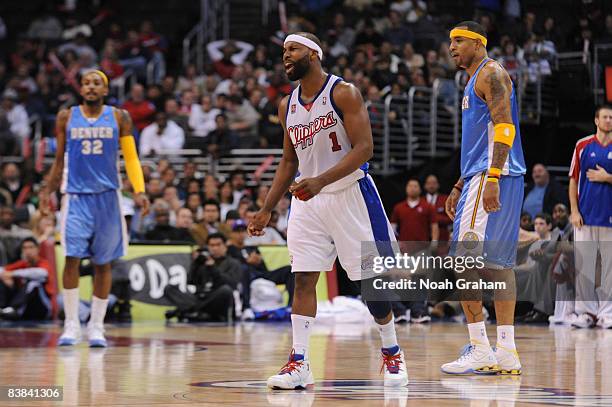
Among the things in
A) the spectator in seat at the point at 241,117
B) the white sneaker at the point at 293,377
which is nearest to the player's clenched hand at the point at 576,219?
the white sneaker at the point at 293,377

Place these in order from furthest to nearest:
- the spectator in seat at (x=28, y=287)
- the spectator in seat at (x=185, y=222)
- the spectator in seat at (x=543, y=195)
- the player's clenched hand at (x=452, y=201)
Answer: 1. the spectator in seat at (x=185, y=222)
2. the spectator in seat at (x=543, y=195)
3. the spectator in seat at (x=28, y=287)
4. the player's clenched hand at (x=452, y=201)

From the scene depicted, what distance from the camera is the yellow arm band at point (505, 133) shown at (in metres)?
7.71

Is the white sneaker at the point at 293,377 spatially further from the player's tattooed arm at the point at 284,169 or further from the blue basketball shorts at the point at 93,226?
the blue basketball shorts at the point at 93,226

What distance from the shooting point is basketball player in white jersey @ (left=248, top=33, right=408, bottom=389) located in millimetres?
7137

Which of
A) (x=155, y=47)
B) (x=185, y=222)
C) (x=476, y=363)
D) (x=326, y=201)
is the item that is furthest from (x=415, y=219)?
(x=155, y=47)

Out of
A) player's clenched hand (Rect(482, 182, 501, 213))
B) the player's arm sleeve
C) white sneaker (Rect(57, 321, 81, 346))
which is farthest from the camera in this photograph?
the player's arm sleeve

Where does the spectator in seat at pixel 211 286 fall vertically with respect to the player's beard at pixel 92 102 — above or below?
below

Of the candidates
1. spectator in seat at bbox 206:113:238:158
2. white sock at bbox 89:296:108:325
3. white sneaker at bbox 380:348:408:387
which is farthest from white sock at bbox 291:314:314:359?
spectator in seat at bbox 206:113:238:158

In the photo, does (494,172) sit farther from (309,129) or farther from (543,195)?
(543,195)

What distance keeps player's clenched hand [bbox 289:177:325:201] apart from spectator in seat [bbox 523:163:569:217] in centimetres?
875

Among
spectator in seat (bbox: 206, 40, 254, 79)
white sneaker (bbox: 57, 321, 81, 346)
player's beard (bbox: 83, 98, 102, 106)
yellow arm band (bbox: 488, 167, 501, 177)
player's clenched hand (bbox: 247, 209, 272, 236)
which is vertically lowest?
white sneaker (bbox: 57, 321, 81, 346)

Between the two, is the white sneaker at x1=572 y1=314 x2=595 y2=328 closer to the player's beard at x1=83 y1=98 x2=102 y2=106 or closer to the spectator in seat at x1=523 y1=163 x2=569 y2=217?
the spectator in seat at x1=523 y1=163 x2=569 y2=217

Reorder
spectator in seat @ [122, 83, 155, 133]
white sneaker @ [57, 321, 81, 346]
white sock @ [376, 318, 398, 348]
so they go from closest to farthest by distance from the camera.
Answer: white sock @ [376, 318, 398, 348] < white sneaker @ [57, 321, 81, 346] < spectator in seat @ [122, 83, 155, 133]

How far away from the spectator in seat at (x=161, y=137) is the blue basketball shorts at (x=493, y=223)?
1256 centimetres
